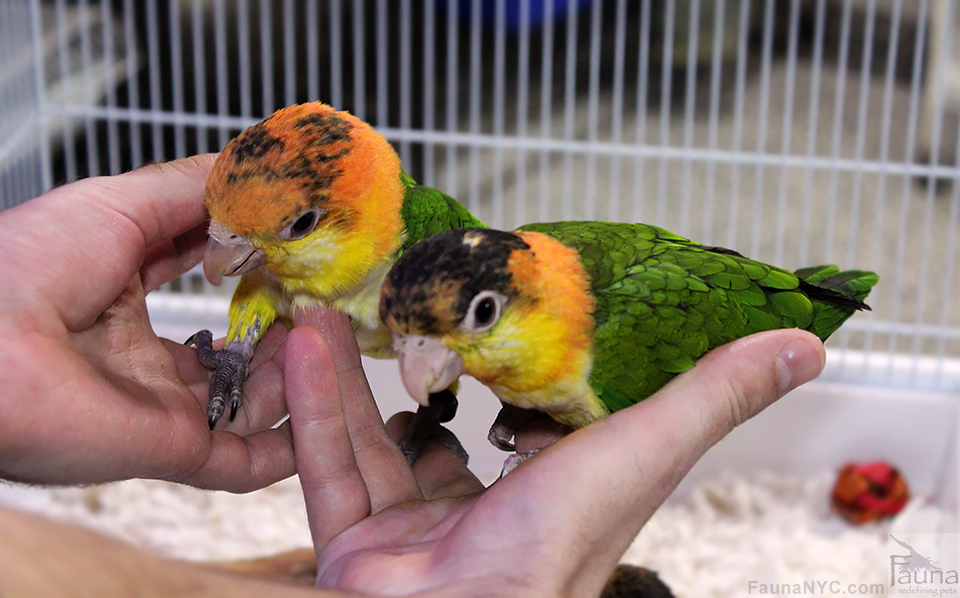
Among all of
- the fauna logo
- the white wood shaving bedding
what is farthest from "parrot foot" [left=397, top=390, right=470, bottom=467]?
the fauna logo

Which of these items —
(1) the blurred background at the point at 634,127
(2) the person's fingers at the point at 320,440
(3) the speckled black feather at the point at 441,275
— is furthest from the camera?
(1) the blurred background at the point at 634,127

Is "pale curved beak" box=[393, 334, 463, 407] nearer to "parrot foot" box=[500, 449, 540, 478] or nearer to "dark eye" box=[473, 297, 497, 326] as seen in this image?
"dark eye" box=[473, 297, 497, 326]

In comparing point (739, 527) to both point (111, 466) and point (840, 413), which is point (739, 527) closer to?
point (840, 413)

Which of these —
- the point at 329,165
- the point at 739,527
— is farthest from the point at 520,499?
the point at 739,527

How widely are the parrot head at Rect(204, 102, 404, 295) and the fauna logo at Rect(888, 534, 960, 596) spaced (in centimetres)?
153

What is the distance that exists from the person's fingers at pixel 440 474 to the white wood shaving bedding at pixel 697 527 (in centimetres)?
84

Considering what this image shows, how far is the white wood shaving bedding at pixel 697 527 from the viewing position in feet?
7.07

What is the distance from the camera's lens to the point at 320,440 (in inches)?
49.6

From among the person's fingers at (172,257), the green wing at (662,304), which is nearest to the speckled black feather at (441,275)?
the green wing at (662,304)

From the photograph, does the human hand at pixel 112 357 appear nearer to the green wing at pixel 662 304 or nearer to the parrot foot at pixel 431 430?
the parrot foot at pixel 431 430

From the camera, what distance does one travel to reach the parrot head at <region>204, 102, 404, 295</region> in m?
1.15

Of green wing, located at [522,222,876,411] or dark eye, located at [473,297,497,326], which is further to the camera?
green wing, located at [522,222,876,411]

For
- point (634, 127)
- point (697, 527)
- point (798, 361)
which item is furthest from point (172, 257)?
point (634, 127)

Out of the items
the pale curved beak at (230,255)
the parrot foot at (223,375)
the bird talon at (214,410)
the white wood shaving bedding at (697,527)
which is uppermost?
the pale curved beak at (230,255)
